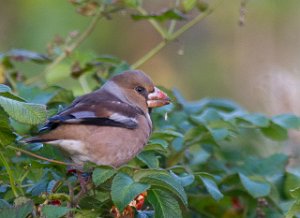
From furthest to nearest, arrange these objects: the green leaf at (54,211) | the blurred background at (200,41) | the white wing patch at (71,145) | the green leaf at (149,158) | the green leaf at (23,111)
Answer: the blurred background at (200,41) < the green leaf at (149,158) < the white wing patch at (71,145) < the green leaf at (23,111) < the green leaf at (54,211)

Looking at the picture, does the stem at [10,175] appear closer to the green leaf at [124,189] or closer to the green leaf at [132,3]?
the green leaf at [124,189]

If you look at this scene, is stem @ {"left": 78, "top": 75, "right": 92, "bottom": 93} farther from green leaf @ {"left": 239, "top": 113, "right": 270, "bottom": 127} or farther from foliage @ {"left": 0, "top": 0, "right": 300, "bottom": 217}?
green leaf @ {"left": 239, "top": 113, "right": 270, "bottom": 127}

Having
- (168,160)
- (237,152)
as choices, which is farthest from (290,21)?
(168,160)

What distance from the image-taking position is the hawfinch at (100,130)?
3637 millimetres

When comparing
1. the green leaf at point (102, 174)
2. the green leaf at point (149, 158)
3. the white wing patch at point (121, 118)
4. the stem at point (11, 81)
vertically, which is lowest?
the stem at point (11, 81)

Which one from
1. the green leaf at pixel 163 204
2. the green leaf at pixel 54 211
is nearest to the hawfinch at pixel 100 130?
the green leaf at pixel 54 211

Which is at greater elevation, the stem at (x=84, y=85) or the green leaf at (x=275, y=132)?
the stem at (x=84, y=85)

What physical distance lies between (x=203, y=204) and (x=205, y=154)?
0.38 meters

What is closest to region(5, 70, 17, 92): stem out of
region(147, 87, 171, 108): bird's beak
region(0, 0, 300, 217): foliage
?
region(0, 0, 300, 217): foliage

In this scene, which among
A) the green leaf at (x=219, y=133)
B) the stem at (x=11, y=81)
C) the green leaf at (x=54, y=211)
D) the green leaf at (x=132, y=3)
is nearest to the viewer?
the green leaf at (x=54, y=211)

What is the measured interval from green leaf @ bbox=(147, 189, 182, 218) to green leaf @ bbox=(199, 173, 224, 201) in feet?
1.68

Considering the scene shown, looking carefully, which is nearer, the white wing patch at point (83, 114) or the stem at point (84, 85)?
the white wing patch at point (83, 114)

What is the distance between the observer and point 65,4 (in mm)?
9125

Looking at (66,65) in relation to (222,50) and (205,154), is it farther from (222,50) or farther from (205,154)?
(222,50)
